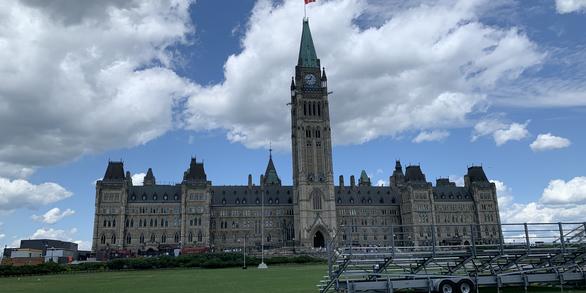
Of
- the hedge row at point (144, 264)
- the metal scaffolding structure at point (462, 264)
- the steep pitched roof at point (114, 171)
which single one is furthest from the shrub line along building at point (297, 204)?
the metal scaffolding structure at point (462, 264)

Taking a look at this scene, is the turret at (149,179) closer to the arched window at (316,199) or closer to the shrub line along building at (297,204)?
the shrub line along building at (297,204)

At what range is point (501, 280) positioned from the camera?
1075 inches

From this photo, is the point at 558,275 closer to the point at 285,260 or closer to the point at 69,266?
the point at 285,260

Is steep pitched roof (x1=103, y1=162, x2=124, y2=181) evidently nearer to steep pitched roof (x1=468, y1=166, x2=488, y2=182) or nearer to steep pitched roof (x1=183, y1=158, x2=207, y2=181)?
steep pitched roof (x1=183, y1=158, x2=207, y2=181)

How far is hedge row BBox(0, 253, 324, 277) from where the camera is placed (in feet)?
218

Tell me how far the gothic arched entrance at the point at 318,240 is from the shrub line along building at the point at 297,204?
306 mm

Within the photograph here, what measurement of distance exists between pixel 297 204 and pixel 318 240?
11395 mm

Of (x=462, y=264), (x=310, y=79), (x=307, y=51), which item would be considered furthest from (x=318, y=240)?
(x=462, y=264)

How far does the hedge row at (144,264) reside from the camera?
218 feet

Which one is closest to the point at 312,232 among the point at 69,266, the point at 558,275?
the point at 69,266

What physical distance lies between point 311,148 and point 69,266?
79462 millimetres

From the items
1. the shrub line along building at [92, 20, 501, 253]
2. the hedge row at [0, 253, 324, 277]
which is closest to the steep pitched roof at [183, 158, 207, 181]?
the shrub line along building at [92, 20, 501, 253]

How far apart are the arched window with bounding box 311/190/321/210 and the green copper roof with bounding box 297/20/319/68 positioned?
38.1 m

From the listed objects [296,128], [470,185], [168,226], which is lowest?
[168,226]
